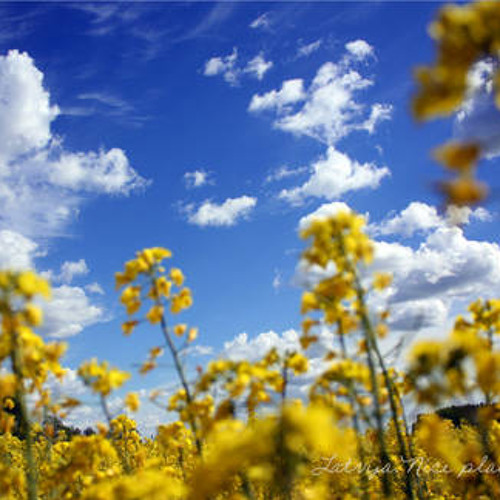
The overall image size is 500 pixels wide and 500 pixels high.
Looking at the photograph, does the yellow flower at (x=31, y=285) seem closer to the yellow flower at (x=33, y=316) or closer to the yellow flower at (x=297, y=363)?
the yellow flower at (x=33, y=316)

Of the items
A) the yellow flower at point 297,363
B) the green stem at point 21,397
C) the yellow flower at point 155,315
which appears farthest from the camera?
the yellow flower at point 155,315

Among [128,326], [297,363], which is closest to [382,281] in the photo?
Result: [297,363]

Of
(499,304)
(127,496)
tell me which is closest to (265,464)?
(127,496)

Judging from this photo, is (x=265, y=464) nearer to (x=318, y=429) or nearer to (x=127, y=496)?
(x=318, y=429)

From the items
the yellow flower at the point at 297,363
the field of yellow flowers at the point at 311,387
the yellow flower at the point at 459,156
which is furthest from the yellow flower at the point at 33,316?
the yellow flower at the point at 459,156

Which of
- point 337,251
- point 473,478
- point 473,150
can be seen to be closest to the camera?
point 473,150

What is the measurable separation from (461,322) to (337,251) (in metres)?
1.64

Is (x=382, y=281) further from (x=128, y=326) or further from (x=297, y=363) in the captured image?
(x=128, y=326)

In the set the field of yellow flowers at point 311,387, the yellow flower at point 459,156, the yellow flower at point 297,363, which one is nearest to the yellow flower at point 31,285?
the field of yellow flowers at point 311,387

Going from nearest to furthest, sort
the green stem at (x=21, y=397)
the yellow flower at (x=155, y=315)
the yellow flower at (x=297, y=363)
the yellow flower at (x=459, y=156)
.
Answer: the yellow flower at (x=459, y=156) < the green stem at (x=21, y=397) < the yellow flower at (x=297, y=363) < the yellow flower at (x=155, y=315)

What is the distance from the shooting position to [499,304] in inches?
197

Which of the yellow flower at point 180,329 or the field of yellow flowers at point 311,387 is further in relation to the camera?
the yellow flower at point 180,329

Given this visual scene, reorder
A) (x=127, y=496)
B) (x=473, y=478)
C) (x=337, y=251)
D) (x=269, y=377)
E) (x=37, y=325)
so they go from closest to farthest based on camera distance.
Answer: (x=127, y=496) < (x=269, y=377) < (x=37, y=325) < (x=337, y=251) < (x=473, y=478)

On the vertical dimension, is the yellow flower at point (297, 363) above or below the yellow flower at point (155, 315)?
below
